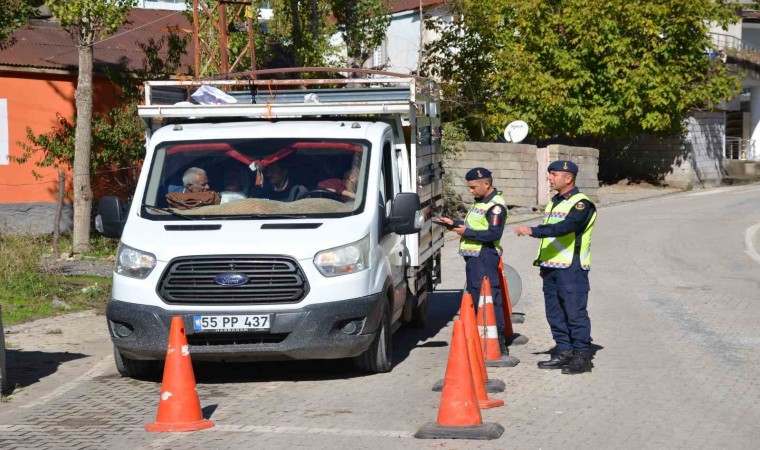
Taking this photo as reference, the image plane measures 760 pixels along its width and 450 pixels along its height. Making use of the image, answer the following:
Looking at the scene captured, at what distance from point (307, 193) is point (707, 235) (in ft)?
50.8

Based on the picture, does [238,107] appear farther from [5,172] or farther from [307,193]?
[5,172]

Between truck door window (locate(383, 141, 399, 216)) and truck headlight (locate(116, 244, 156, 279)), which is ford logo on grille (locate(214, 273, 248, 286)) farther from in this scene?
truck door window (locate(383, 141, 399, 216))

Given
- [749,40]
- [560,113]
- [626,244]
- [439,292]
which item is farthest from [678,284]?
[749,40]

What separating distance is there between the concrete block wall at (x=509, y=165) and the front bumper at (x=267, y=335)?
20.6 meters

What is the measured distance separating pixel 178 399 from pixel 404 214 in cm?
271

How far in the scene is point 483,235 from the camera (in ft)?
32.3

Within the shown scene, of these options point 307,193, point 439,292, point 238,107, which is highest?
point 238,107

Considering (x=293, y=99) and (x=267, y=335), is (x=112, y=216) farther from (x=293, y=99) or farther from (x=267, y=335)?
(x=293, y=99)

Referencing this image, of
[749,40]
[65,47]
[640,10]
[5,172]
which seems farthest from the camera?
[749,40]

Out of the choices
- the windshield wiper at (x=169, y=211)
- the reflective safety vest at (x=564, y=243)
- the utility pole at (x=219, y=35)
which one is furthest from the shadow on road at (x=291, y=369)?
the utility pole at (x=219, y=35)

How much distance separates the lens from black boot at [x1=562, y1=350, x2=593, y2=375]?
932 centimetres

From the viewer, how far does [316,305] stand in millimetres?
8625

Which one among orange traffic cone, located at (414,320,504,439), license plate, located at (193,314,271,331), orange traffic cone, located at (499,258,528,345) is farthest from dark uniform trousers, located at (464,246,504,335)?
orange traffic cone, located at (414,320,504,439)

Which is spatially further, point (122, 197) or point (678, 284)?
point (122, 197)
